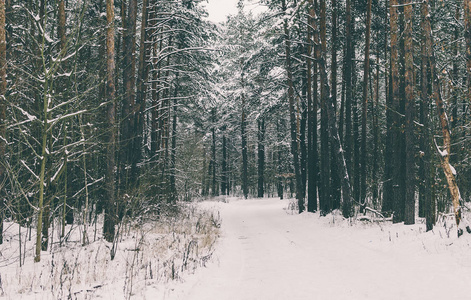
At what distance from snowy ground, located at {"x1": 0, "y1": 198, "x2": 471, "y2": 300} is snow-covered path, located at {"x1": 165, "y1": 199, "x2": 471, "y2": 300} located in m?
0.02

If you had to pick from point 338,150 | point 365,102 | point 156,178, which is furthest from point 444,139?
point 156,178

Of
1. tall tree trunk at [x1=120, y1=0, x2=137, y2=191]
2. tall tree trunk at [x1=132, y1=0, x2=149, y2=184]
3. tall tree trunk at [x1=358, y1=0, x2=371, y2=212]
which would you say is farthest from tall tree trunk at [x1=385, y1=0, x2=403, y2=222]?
tall tree trunk at [x1=132, y1=0, x2=149, y2=184]

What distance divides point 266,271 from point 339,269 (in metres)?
1.51

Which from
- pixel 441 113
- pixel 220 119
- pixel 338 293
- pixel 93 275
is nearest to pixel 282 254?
pixel 338 293

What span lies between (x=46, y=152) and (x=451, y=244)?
9076 mm

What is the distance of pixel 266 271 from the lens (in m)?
6.82

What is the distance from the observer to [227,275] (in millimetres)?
6617

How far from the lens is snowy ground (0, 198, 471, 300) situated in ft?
17.1

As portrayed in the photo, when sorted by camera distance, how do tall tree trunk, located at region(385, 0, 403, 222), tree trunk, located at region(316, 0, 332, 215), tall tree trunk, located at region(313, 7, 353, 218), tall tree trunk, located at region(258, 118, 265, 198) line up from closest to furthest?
1. tall tree trunk, located at region(385, 0, 403, 222)
2. tall tree trunk, located at region(313, 7, 353, 218)
3. tree trunk, located at region(316, 0, 332, 215)
4. tall tree trunk, located at region(258, 118, 265, 198)

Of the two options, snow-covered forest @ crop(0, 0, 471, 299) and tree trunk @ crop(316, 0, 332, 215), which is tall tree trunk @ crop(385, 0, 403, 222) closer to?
snow-covered forest @ crop(0, 0, 471, 299)

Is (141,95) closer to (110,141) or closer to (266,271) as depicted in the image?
(110,141)

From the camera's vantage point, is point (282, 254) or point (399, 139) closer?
point (282, 254)

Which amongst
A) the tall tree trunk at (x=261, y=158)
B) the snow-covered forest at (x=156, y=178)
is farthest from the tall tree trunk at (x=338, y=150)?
the tall tree trunk at (x=261, y=158)

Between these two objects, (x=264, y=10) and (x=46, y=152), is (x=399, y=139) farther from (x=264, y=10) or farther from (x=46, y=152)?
(x=264, y=10)
